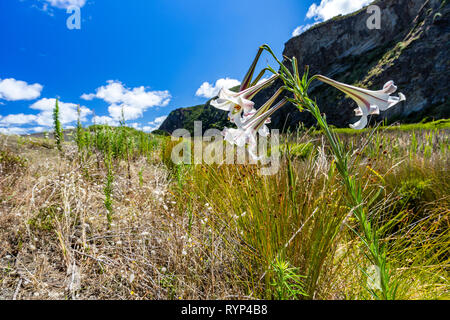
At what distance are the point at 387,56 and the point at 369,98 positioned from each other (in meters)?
44.6

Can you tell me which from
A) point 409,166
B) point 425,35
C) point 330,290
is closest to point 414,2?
point 425,35


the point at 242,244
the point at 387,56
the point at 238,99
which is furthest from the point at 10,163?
the point at 387,56

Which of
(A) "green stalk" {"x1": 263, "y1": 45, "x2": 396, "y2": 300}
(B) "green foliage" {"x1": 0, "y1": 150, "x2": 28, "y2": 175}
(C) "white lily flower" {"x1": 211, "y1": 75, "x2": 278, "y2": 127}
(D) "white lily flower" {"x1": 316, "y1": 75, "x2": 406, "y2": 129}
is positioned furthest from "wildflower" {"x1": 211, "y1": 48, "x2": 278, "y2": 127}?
(B) "green foliage" {"x1": 0, "y1": 150, "x2": 28, "y2": 175}

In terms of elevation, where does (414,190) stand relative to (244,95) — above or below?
below

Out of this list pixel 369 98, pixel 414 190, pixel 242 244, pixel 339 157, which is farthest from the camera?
pixel 414 190

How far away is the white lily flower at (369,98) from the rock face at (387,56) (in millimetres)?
16321

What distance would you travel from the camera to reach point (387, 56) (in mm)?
34750

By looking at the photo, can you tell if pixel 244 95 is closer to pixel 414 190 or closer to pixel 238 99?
pixel 238 99

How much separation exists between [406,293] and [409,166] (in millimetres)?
2180

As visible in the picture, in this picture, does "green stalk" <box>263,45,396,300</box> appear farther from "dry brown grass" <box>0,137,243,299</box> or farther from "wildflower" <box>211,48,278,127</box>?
"dry brown grass" <box>0,137,243,299</box>

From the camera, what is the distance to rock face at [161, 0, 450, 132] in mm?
27375

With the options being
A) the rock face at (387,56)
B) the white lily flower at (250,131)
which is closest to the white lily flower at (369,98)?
the white lily flower at (250,131)

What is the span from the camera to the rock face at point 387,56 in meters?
27.4

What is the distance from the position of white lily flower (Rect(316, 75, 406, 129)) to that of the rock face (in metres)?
16.3
